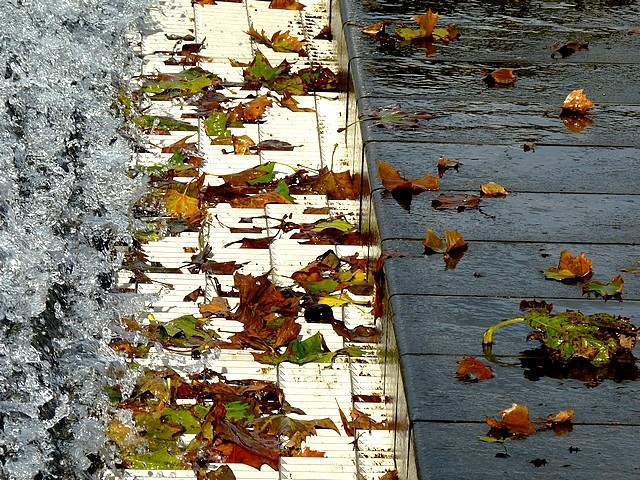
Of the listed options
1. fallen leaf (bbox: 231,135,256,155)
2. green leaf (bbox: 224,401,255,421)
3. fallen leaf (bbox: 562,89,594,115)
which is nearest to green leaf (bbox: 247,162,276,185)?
fallen leaf (bbox: 231,135,256,155)

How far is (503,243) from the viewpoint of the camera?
141 inches

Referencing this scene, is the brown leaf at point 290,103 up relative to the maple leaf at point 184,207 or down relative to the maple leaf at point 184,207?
down

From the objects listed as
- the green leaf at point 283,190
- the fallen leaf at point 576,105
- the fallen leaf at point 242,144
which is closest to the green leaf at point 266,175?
the green leaf at point 283,190

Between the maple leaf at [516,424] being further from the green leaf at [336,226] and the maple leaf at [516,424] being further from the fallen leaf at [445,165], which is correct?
the green leaf at [336,226]

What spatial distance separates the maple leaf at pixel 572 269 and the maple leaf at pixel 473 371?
52 cm

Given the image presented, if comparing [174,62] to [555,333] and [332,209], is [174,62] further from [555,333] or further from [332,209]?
[555,333]

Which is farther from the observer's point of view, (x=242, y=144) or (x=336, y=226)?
(x=242, y=144)

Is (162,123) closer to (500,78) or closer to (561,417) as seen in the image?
(500,78)

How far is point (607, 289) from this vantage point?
3.33 m

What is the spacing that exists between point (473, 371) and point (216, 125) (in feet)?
8.03

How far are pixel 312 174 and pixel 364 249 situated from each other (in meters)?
0.71

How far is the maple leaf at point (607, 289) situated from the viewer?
3.32 metres

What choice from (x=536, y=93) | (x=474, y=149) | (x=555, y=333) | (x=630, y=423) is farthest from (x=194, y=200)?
(x=630, y=423)

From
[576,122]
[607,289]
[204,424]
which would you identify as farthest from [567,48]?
[204,424]
